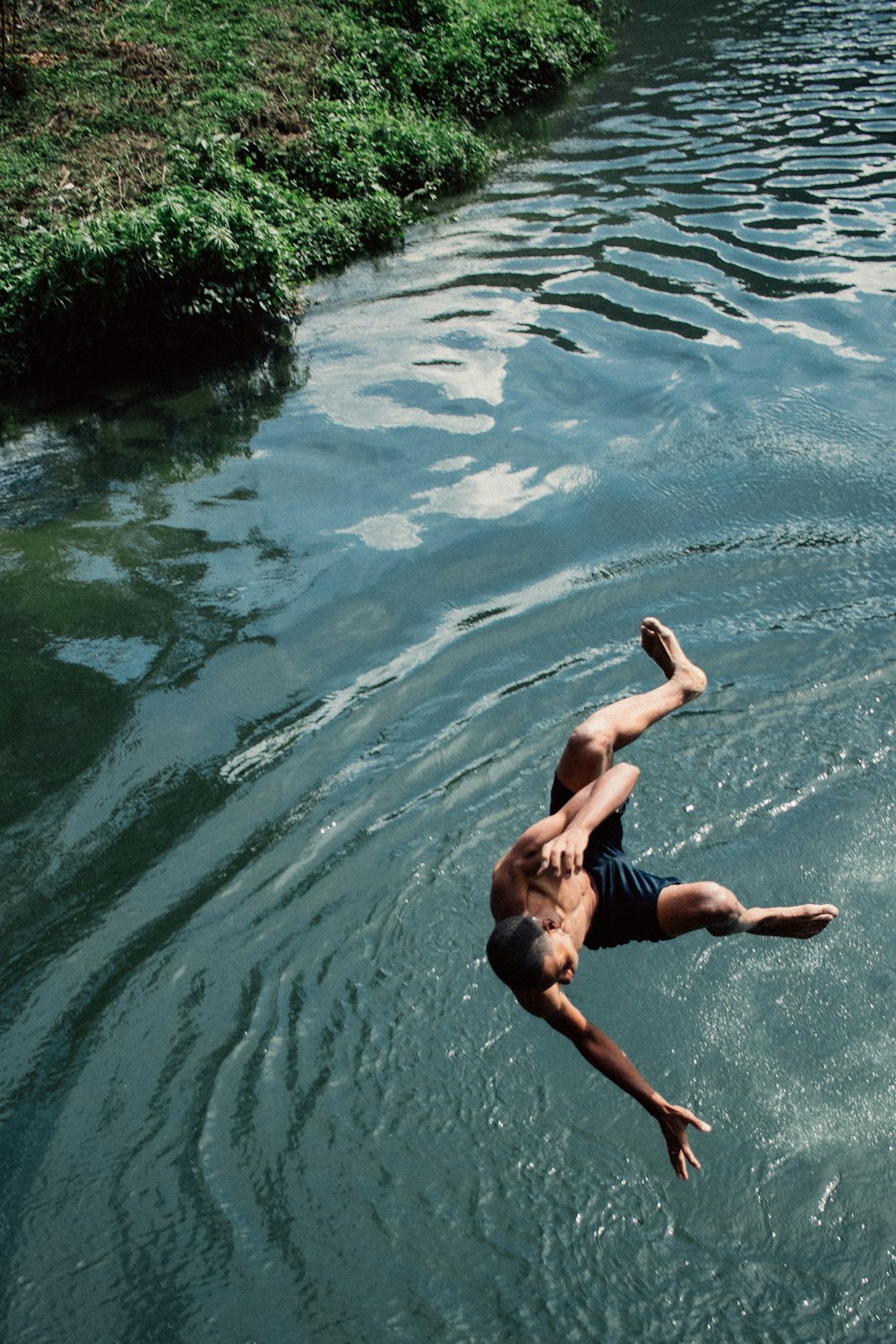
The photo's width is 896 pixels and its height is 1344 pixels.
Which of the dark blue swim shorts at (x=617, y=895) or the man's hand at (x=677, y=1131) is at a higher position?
the dark blue swim shorts at (x=617, y=895)

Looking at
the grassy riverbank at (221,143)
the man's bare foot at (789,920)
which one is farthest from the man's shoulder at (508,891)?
the grassy riverbank at (221,143)

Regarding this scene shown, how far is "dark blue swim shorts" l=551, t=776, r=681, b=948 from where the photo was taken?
487 cm

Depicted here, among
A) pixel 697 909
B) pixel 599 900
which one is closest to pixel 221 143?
pixel 599 900

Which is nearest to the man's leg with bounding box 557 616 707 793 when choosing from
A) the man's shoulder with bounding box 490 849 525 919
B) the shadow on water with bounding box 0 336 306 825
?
the man's shoulder with bounding box 490 849 525 919

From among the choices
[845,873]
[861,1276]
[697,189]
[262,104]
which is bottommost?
[861,1276]

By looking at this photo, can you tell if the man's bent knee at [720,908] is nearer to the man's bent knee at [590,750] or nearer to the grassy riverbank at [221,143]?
the man's bent knee at [590,750]

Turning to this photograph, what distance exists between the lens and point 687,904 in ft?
15.5

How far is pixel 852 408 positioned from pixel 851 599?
2.61 meters

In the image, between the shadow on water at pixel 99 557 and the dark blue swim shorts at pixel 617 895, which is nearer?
the dark blue swim shorts at pixel 617 895

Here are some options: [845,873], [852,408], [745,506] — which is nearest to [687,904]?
[845,873]

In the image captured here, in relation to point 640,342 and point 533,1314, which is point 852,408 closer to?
point 640,342

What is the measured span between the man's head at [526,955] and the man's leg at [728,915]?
60 centimetres

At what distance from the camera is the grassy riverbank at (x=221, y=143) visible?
10688 mm

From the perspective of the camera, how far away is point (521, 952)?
4230 mm
